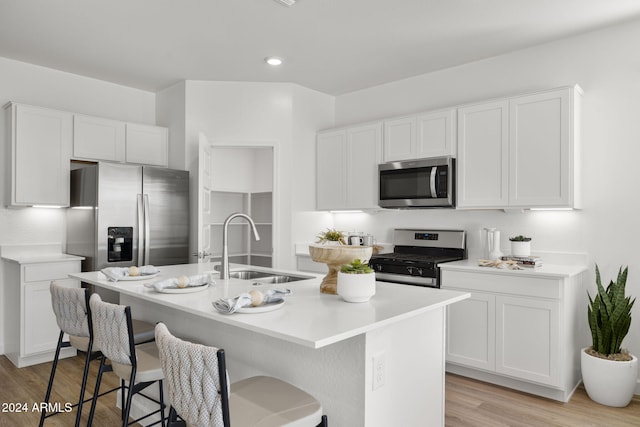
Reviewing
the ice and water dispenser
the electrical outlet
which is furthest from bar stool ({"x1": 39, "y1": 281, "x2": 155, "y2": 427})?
the ice and water dispenser

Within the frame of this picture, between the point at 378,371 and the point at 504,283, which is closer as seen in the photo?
the point at 378,371

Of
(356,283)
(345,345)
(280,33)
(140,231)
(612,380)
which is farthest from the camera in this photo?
(140,231)

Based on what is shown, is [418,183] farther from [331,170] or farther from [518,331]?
[518,331]

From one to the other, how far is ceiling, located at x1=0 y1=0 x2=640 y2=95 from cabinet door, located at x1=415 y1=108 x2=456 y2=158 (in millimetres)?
548

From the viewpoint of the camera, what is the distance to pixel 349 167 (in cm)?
459

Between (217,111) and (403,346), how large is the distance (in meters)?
3.57

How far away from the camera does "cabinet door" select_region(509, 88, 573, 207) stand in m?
3.19

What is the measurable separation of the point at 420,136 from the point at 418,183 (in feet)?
1.41

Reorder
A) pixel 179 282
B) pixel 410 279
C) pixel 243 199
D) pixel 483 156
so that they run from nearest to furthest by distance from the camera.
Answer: pixel 179 282 < pixel 483 156 < pixel 410 279 < pixel 243 199

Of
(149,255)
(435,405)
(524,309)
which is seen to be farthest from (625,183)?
(149,255)

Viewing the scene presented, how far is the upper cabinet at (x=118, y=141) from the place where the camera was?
4.18m

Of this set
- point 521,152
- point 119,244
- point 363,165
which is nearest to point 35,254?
point 119,244

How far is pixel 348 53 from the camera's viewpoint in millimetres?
3885

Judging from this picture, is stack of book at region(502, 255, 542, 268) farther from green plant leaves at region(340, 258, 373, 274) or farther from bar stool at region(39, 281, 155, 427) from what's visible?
bar stool at region(39, 281, 155, 427)
